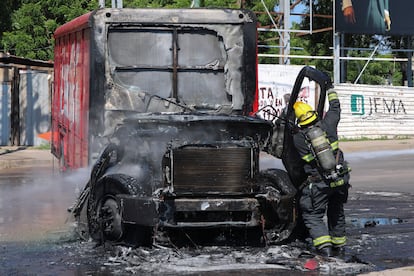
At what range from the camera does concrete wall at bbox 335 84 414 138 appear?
27625 mm

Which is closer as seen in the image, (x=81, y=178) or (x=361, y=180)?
(x=81, y=178)

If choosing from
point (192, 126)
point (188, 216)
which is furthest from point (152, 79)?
point (188, 216)

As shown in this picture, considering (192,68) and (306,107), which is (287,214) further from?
(192,68)

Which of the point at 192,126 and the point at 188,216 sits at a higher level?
the point at 192,126

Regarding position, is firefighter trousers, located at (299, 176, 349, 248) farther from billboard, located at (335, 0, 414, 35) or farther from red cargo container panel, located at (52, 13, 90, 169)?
billboard, located at (335, 0, 414, 35)

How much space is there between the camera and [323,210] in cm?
764

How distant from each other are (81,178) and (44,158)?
8.87 m

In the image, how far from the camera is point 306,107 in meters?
7.74

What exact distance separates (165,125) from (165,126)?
1cm

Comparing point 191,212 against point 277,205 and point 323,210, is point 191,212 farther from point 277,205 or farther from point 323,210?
point 323,210

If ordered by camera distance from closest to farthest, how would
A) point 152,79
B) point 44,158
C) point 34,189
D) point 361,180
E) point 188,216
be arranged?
point 188,216, point 152,79, point 34,189, point 361,180, point 44,158

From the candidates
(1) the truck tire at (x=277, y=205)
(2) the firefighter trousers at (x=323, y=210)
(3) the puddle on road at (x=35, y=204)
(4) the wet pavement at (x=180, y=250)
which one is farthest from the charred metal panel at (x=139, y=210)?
(3) the puddle on road at (x=35, y=204)

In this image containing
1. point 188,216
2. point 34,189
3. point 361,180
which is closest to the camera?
point 188,216

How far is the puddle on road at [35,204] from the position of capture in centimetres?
938
